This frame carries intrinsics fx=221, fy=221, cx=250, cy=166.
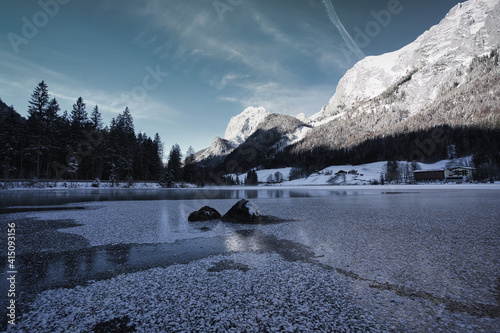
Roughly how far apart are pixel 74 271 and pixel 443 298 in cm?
814

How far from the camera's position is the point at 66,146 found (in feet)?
A: 192

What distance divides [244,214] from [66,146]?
66530 millimetres

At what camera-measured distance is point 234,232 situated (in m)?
10.5

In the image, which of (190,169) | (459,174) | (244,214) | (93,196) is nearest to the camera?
(244,214)

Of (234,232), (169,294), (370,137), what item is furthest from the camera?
(370,137)

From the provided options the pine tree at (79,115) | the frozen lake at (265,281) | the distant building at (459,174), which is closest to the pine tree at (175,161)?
the pine tree at (79,115)

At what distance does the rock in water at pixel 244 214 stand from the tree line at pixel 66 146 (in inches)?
2111

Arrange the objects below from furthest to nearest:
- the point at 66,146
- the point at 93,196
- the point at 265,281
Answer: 1. the point at 66,146
2. the point at 93,196
3. the point at 265,281

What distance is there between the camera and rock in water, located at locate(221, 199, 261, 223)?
13.3 metres

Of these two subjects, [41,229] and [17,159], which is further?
[17,159]

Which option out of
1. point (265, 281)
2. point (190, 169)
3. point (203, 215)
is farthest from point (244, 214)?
point (190, 169)

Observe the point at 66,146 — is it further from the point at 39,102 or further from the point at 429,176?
the point at 429,176

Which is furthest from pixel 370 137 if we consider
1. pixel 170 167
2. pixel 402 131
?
pixel 170 167

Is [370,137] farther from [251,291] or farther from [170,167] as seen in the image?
[251,291]
